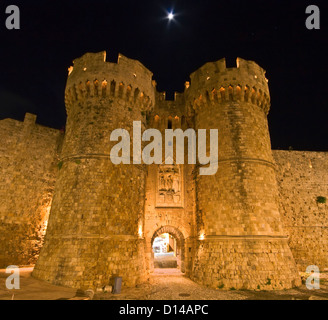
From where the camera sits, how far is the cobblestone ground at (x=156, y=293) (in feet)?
22.4

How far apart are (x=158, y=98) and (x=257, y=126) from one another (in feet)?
20.3

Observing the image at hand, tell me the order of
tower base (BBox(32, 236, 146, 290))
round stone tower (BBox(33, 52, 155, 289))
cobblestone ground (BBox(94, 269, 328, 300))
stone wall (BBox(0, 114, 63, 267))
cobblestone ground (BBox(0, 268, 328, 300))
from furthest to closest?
stone wall (BBox(0, 114, 63, 267)), round stone tower (BBox(33, 52, 155, 289)), tower base (BBox(32, 236, 146, 290)), cobblestone ground (BBox(94, 269, 328, 300)), cobblestone ground (BBox(0, 268, 328, 300))

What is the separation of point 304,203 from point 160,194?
9145 millimetres

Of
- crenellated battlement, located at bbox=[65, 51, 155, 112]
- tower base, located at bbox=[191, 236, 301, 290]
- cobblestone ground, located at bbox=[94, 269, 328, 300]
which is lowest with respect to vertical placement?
cobblestone ground, located at bbox=[94, 269, 328, 300]

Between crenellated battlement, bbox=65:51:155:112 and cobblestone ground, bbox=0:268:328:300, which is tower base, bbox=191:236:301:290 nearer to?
cobblestone ground, bbox=0:268:328:300

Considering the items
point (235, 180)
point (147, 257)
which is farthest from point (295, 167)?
point (147, 257)

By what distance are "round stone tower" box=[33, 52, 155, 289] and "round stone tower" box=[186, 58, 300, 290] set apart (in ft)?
10.2

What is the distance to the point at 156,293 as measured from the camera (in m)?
8.11

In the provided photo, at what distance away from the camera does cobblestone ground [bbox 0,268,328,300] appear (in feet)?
22.4

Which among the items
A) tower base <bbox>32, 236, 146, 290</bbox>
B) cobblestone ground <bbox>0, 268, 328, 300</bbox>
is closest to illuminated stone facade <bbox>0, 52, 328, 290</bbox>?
tower base <bbox>32, 236, 146, 290</bbox>

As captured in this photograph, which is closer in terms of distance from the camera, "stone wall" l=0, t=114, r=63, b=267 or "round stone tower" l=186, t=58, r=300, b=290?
"round stone tower" l=186, t=58, r=300, b=290

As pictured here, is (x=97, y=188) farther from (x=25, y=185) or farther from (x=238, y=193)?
(x=238, y=193)

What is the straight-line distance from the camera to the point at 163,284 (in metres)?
9.58

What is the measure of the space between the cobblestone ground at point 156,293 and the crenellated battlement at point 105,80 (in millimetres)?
8521
